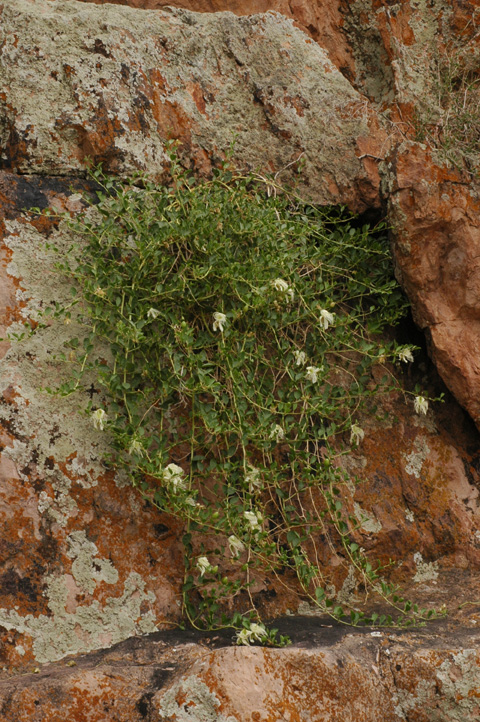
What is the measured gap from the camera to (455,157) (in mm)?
3115

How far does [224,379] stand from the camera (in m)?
2.65

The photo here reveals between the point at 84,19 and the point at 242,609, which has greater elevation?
the point at 84,19

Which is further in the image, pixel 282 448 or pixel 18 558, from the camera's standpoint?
pixel 282 448

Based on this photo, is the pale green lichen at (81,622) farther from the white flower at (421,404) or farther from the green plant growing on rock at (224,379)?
the white flower at (421,404)

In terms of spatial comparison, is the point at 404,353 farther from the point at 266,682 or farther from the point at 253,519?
the point at 266,682

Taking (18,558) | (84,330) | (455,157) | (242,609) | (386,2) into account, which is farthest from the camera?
(386,2)

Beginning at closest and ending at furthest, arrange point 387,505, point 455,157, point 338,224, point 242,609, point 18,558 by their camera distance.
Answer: point 18,558 < point 242,609 < point 387,505 < point 455,157 < point 338,224

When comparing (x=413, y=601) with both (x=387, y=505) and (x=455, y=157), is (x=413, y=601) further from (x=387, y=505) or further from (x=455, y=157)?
(x=455, y=157)

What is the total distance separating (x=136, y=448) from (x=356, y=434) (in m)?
0.95

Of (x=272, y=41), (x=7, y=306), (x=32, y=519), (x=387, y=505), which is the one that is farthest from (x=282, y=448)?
→ (x=272, y=41)

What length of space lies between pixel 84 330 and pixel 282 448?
893mm

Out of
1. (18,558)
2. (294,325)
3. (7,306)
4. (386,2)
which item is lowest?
(18,558)

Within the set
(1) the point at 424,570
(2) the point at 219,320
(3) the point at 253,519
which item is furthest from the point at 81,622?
(1) the point at 424,570

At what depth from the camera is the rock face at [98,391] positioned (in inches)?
83.5
